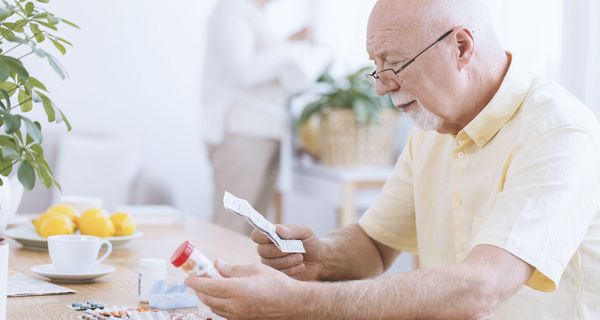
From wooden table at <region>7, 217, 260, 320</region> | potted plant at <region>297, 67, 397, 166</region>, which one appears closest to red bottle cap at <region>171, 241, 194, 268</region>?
wooden table at <region>7, 217, 260, 320</region>

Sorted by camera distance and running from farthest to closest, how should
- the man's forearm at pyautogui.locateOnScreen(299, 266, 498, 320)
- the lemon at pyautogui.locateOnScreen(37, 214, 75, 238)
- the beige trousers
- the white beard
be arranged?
1. the beige trousers
2. the lemon at pyautogui.locateOnScreen(37, 214, 75, 238)
3. the white beard
4. the man's forearm at pyautogui.locateOnScreen(299, 266, 498, 320)

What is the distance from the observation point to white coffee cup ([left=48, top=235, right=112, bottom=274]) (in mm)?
1562

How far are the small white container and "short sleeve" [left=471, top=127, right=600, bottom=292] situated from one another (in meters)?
0.53

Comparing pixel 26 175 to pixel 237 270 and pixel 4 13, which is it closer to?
pixel 4 13

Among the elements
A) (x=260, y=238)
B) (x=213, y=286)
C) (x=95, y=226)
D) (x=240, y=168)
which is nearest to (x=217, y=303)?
(x=213, y=286)

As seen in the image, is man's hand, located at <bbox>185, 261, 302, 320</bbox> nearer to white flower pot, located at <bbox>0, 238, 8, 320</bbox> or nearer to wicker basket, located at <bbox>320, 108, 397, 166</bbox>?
white flower pot, located at <bbox>0, 238, 8, 320</bbox>

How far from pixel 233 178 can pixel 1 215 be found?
222 centimetres

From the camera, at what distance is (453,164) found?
160 cm

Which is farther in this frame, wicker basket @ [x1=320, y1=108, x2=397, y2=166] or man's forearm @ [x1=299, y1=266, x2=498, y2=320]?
wicker basket @ [x1=320, y1=108, x2=397, y2=166]

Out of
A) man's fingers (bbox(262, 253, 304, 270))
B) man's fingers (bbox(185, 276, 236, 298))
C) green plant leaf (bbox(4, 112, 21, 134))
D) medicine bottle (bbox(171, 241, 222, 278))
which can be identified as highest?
green plant leaf (bbox(4, 112, 21, 134))

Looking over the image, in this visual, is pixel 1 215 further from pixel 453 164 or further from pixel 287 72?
pixel 287 72

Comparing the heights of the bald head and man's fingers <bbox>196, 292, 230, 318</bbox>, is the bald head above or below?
above

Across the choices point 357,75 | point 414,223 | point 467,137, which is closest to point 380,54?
point 467,137

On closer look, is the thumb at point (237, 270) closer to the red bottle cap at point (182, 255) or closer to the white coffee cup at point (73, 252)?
the red bottle cap at point (182, 255)
